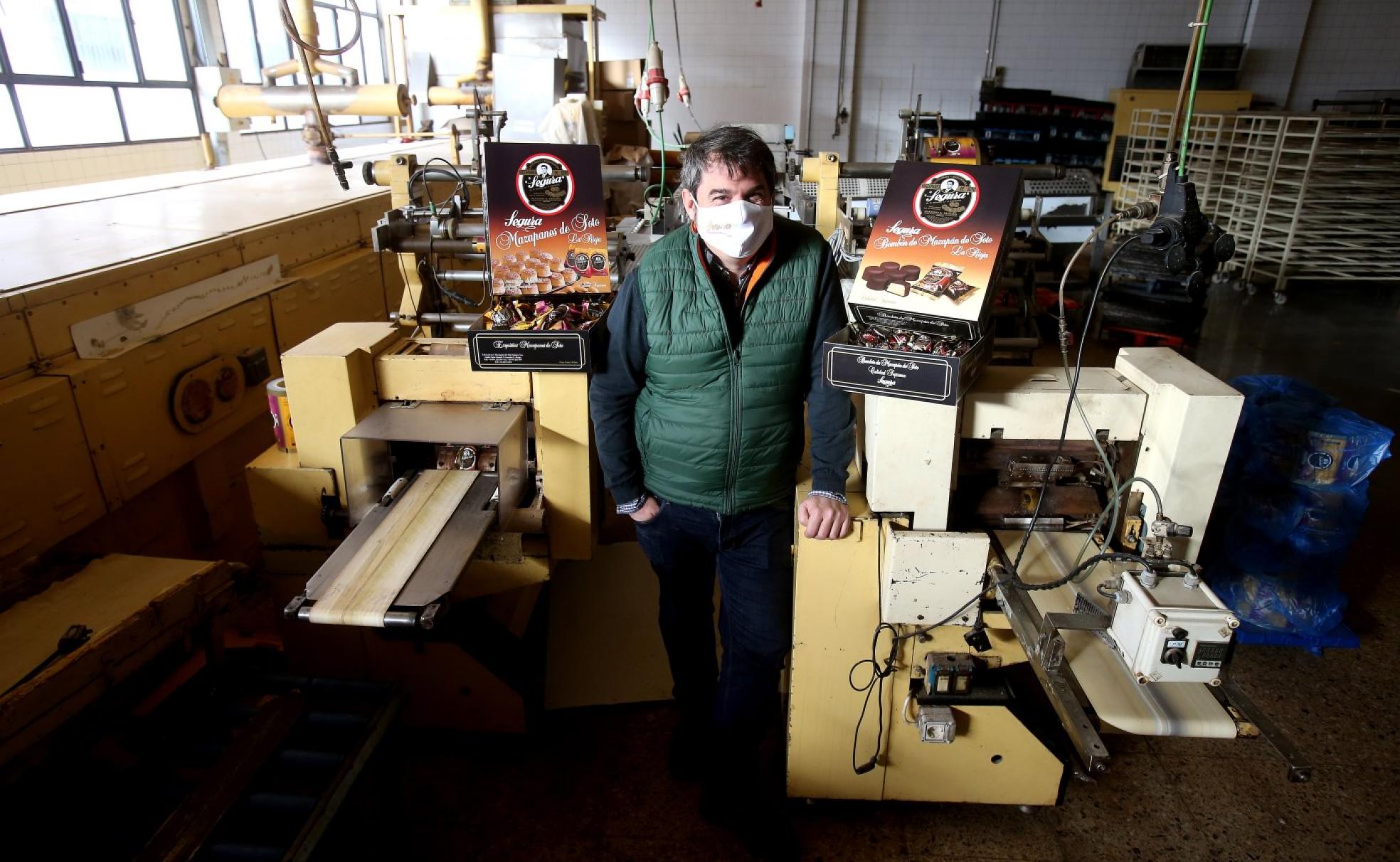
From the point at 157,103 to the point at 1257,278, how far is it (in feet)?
30.8

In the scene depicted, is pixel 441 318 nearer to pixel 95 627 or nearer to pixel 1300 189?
pixel 95 627

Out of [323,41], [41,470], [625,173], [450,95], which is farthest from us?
[323,41]

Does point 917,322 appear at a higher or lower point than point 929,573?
higher

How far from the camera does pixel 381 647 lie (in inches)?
82.8

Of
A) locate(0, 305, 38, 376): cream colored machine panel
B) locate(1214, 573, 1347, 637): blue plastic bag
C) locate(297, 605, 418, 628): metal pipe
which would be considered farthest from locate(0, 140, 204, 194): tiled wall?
locate(1214, 573, 1347, 637): blue plastic bag

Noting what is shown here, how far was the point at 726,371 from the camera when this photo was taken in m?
1.55

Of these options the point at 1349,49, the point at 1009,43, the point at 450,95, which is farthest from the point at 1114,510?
the point at 1349,49

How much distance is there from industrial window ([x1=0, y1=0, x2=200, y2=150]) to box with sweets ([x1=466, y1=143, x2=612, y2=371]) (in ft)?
15.5

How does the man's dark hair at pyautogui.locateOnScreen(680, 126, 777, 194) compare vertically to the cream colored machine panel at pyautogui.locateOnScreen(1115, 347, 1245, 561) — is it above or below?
above

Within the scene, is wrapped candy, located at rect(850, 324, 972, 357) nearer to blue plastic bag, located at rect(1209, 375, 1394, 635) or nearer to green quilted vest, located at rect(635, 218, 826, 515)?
green quilted vest, located at rect(635, 218, 826, 515)

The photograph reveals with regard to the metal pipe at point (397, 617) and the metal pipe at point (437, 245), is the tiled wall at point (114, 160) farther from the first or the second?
the metal pipe at point (397, 617)

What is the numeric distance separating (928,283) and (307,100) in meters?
3.60

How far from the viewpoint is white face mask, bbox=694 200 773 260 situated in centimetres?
148

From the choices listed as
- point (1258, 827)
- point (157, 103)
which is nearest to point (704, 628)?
point (1258, 827)
